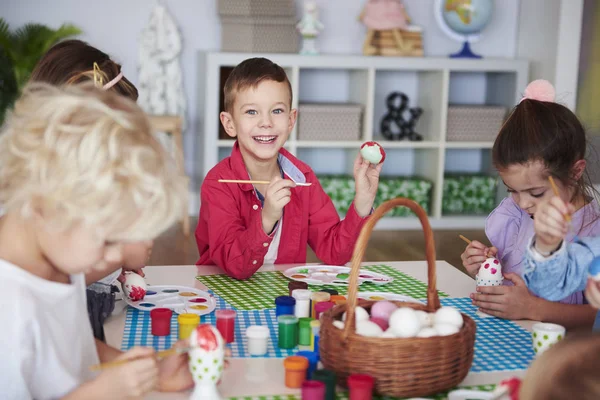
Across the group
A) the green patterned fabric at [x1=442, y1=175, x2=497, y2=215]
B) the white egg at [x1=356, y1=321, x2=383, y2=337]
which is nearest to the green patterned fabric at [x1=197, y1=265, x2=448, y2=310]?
the white egg at [x1=356, y1=321, x2=383, y2=337]

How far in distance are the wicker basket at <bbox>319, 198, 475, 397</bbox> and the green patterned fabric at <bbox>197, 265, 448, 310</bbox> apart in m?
0.48

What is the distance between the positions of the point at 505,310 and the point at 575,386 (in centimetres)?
87

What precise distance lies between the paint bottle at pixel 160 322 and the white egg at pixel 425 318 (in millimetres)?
470

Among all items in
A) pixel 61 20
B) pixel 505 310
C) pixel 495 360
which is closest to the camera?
pixel 495 360

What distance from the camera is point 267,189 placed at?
6.59 ft

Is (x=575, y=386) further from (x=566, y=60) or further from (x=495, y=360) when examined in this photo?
(x=566, y=60)

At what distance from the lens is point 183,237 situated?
4.77 m

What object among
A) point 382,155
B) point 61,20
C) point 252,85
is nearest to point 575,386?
Result: point 382,155

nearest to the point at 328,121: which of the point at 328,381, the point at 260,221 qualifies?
the point at 260,221

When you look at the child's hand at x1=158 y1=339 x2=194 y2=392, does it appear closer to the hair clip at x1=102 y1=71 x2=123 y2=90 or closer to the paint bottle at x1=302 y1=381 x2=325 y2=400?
the paint bottle at x1=302 y1=381 x2=325 y2=400

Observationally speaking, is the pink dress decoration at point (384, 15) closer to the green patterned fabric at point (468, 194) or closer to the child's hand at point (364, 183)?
the green patterned fabric at point (468, 194)

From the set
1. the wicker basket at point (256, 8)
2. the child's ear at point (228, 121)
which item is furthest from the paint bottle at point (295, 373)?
the wicker basket at point (256, 8)

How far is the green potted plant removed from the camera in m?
4.55

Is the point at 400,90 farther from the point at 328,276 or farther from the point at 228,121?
the point at 328,276
